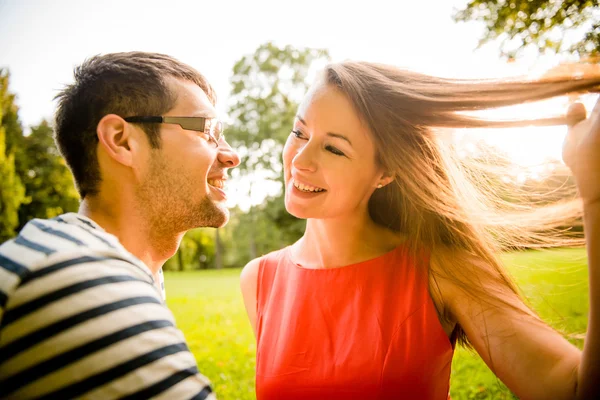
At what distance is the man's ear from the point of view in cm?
235

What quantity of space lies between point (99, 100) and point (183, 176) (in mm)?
695

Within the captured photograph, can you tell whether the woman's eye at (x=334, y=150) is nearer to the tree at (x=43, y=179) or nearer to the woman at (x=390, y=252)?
the woman at (x=390, y=252)

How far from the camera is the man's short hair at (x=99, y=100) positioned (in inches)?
94.3

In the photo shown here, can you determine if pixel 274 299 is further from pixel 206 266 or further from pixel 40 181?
pixel 206 266

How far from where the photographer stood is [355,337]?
2.28 metres

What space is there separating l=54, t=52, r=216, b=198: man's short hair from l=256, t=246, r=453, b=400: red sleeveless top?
56.6 inches

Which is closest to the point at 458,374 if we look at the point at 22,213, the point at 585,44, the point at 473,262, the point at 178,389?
the point at 473,262

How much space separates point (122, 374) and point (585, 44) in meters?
4.17

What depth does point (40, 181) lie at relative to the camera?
34188mm

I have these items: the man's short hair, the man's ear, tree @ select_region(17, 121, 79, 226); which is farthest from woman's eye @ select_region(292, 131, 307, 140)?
tree @ select_region(17, 121, 79, 226)

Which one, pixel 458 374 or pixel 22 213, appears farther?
pixel 22 213

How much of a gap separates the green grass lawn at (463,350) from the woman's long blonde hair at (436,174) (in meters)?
0.29

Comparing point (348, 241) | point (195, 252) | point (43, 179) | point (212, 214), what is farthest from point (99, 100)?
point (195, 252)

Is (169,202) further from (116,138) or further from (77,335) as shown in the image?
(77,335)
